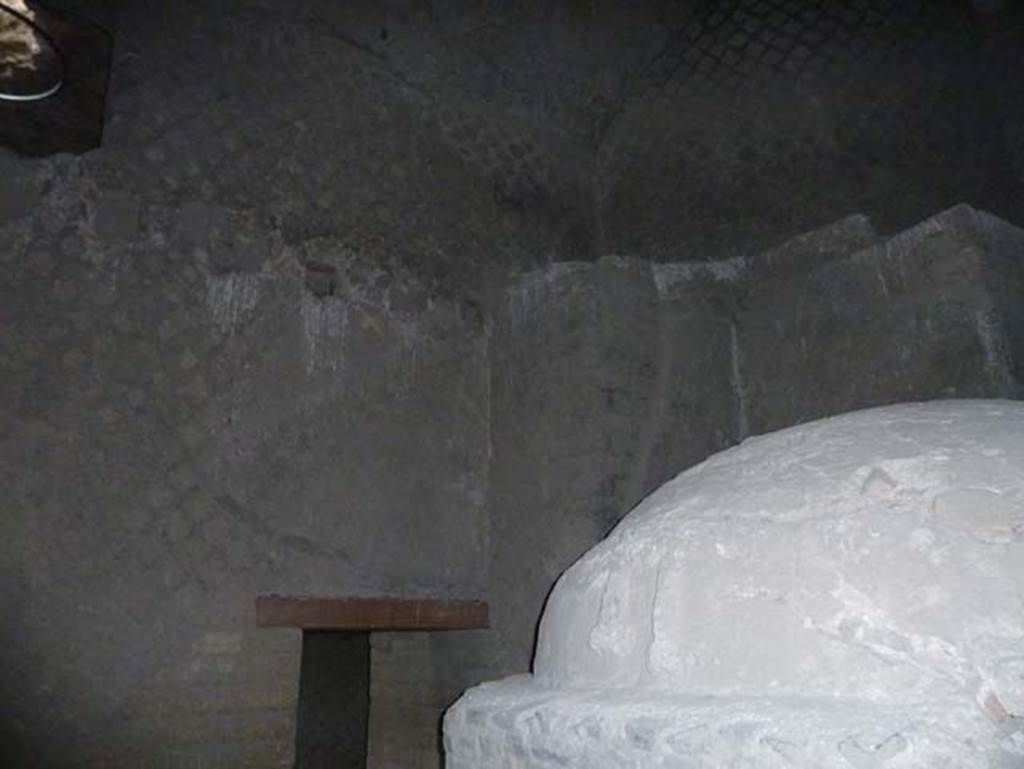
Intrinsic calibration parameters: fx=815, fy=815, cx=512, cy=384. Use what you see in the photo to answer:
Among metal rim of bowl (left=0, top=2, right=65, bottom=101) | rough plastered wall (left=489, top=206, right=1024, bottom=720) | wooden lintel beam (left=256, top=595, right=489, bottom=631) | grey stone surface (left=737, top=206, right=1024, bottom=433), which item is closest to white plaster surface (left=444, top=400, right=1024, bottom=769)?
grey stone surface (left=737, top=206, right=1024, bottom=433)

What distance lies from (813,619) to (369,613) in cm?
248

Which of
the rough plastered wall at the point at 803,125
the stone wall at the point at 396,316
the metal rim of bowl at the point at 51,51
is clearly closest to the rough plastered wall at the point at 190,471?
the stone wall at the point at 396,316

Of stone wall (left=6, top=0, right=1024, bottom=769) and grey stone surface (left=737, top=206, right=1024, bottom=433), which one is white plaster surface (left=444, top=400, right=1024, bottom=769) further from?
stone wall (left=6, top=0, right=1024, bottom=769)

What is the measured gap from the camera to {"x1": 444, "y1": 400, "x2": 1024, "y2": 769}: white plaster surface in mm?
1312

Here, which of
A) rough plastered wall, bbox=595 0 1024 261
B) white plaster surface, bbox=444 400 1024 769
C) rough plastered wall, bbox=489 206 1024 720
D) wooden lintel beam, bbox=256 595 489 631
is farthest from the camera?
rough plastered wall, bbox=595 0 1024 261

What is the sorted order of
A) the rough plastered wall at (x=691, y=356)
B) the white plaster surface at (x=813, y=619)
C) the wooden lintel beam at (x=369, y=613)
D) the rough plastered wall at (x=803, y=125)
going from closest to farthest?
the white plaster surface at (x=813, y=619), the rough plastered wall at (x=691, y=356), the wooden lintel beam at (x=369, y=613), the rough plastered wall at (x=803, y=125)

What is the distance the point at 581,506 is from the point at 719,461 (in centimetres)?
150

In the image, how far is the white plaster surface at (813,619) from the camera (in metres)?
1.31

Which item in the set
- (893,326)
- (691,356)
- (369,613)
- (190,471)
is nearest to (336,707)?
(369,613)

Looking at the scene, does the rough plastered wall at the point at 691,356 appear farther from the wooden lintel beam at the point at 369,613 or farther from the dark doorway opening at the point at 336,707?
the dark doorway opening at the point at 336,707

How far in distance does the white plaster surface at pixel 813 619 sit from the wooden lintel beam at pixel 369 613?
1.59m

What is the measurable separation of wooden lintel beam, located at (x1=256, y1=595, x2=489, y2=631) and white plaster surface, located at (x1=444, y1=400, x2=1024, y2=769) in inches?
62.7

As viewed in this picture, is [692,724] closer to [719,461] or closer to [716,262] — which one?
[719,461]

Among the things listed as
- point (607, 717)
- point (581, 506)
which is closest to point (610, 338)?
point (581, 506)
